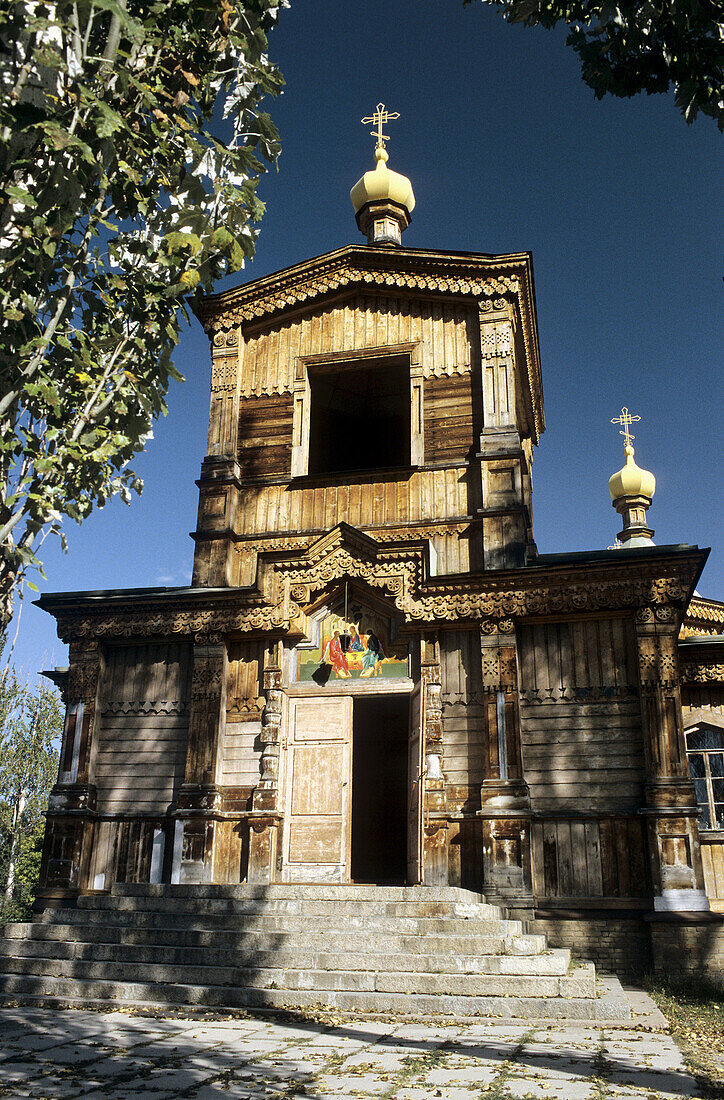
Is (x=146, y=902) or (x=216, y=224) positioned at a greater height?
(x=216, y=224)

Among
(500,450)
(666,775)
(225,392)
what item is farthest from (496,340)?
(666,775)

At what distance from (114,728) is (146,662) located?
1.10 meters

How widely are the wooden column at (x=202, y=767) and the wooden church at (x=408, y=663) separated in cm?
3

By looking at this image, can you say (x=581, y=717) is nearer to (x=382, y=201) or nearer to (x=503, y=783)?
(x=503, y=783)

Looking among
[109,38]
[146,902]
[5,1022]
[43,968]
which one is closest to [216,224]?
[109,38]

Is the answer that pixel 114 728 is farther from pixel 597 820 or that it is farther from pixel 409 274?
pixel 409 274

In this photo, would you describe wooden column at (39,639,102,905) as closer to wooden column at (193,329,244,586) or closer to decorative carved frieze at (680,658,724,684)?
wooden column at (193,329,244,586)

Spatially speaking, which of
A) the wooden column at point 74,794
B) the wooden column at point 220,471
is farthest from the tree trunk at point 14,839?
the wooden column at point 220,471

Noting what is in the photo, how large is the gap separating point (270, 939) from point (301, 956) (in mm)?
761

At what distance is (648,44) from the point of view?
6.14 meters

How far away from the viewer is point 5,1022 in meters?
7.80

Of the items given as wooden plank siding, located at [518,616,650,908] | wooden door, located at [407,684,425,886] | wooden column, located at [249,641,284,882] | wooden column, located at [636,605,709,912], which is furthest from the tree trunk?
wooden column, located at [636,605,709,912]

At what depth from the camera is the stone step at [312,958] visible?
9.16 m

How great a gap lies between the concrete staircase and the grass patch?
577 millimetres
